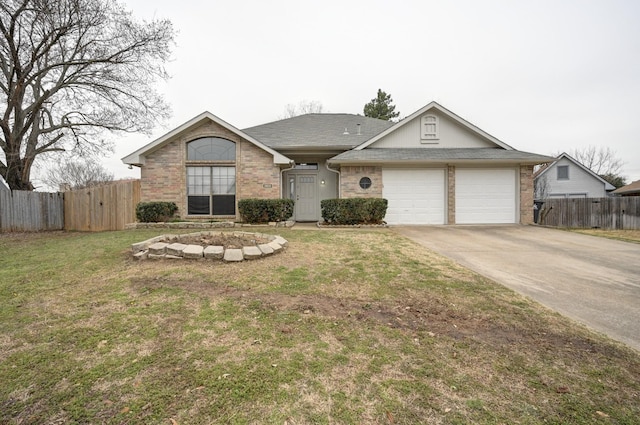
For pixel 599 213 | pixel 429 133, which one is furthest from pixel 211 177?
pixel 599 213

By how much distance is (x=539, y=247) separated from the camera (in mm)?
7281

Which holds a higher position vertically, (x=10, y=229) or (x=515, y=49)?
(x=515, y=49)

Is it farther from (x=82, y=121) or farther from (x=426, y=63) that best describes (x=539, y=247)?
(x=82, y=121)

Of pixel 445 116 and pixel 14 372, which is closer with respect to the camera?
pixel 14 372

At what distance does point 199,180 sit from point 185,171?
0.69 m

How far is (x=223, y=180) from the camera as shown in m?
12.1

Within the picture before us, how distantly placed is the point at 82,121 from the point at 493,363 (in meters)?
19.3

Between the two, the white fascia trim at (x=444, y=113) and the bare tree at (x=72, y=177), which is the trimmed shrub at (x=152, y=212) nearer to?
the white fascia trim at (x=444, y=113)

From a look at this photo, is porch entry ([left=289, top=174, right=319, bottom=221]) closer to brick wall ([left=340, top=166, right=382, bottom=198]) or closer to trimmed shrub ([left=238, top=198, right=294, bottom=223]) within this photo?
brick wall ([left=340, top=166, right=382, bottom=198])

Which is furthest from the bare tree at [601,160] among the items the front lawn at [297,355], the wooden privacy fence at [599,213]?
the front lawn at [297,355]

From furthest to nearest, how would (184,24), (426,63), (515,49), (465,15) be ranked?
1. (426,63)
2. (515,49)
3. (184,24)
4. (465,15)

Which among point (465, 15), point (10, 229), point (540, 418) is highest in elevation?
point (465, 15)

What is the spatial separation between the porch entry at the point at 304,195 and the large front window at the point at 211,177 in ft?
9.78

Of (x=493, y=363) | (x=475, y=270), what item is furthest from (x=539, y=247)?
(x=493, y=363)
